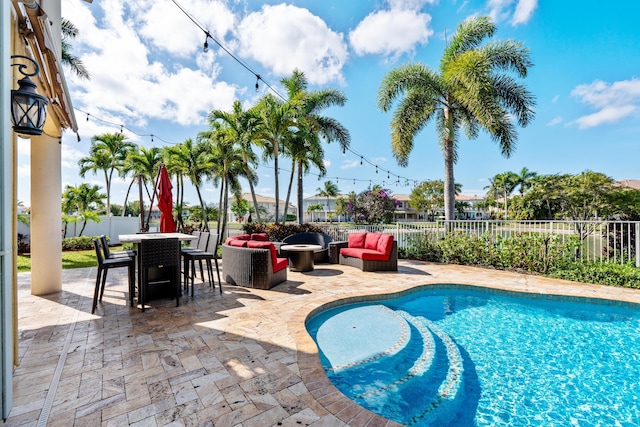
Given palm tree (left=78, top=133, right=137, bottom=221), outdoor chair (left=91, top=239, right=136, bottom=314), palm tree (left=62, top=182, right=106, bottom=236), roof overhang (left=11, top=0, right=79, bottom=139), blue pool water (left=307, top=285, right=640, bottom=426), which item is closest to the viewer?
blue pool water (left=307, top=285, right=640, bottom=426)

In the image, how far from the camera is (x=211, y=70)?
9.45 m

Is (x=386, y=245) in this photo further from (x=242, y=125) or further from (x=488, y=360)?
(x=242, y=125)

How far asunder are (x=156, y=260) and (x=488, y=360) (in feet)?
15.7

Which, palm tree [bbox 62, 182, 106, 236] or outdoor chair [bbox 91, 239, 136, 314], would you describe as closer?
outdoor chair [bbox 91, 239, 136, 314]

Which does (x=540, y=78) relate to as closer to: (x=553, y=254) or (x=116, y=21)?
(x=553, y=254)

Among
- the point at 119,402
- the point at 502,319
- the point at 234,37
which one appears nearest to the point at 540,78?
the point at 502,319

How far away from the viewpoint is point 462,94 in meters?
9.76

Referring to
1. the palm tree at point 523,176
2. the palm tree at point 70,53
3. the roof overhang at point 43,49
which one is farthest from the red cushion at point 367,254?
the palm tree at point 523,176

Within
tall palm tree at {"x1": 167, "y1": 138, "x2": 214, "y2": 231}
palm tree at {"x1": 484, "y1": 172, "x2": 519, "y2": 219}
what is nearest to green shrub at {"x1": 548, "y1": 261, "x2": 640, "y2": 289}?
tall palm tree at {"x1": 167, "y1": 138, "x2": 214, "y2": 231}

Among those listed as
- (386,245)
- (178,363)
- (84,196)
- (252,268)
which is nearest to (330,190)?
(84,196)

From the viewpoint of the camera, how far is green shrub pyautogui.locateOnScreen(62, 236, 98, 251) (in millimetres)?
13141

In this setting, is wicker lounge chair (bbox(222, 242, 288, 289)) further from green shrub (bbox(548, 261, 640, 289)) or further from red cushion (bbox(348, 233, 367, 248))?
green shrub (bbox(548, 261, 640, 289))

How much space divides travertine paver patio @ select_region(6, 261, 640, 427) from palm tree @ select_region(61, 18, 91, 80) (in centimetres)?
1119

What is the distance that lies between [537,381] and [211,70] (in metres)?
10.7
